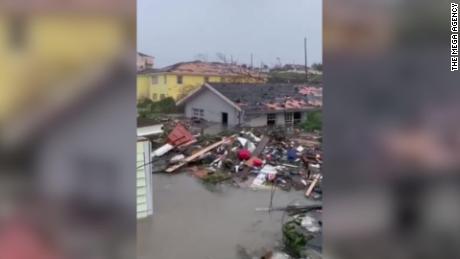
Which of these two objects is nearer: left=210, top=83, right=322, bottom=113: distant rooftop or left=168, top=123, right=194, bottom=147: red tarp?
left=210, top=83, right=322, bottom=113: distant rooftop

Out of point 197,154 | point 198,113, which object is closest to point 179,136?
point 197,154

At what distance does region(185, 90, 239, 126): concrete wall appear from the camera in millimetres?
6727

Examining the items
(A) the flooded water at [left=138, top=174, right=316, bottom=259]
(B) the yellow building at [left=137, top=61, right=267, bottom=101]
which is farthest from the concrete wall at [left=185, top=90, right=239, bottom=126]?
(A) the flooded water at [left=138, top=174, right=316, bottom=259]

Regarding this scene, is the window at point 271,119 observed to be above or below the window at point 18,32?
below

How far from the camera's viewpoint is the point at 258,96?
6645 millimetres

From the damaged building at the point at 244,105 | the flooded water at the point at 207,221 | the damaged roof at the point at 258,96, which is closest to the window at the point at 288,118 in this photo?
the damaged building at the point at 244,105

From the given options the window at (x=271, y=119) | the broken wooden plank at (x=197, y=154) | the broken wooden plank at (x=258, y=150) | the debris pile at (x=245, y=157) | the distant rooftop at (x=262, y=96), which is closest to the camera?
the debris pile at (x=245, y=157)

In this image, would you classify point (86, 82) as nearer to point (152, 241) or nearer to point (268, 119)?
point (152, 241)

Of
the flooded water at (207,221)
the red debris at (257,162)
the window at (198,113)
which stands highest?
the window at (198,113)

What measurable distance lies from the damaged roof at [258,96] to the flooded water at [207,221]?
1.70 metres

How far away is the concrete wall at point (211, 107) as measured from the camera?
22.1ft

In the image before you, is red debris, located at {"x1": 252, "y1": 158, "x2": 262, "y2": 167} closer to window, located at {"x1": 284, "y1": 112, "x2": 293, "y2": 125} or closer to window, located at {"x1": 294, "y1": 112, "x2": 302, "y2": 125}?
window, located at {"x1": 294, "y1": 112, "x2": 302, "y2": 125}

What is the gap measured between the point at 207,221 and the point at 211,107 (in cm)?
359

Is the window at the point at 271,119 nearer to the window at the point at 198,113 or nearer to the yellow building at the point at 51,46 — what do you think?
the window at the point at 198,113
